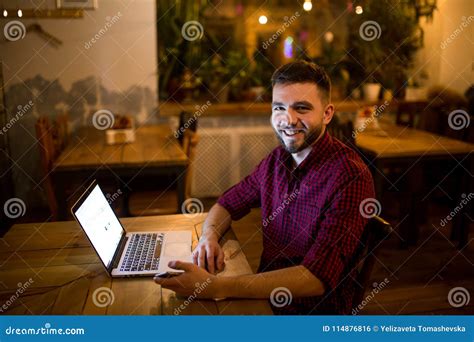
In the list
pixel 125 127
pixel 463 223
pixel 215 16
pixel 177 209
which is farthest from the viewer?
pixel 215 16

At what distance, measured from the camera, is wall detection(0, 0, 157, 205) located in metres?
4.21

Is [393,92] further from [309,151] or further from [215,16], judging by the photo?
[309,151]

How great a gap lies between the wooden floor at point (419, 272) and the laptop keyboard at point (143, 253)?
139 cm

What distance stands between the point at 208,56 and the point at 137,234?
339 centimetres

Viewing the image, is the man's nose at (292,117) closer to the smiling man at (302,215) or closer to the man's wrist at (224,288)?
the smiling man at (302,215)

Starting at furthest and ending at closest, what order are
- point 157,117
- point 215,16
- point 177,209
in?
point 215,16
point 157,117
point 177,209

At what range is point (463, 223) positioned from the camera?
3422 mm

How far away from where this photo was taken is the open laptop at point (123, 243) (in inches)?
54.9

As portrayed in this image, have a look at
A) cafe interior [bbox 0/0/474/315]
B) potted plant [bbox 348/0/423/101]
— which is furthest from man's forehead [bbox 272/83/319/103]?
potted plant [bbox 348/0/423/101]

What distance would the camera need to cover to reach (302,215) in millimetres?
1585

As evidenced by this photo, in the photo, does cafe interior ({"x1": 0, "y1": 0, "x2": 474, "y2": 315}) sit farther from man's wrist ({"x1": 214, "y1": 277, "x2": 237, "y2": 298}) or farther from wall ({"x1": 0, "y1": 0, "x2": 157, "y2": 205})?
man's wrist ({"x1": 214, "y1": 277, "x2": 237, "y2": 298})

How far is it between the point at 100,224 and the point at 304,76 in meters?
0.77

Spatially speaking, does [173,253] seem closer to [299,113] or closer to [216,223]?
[216,223]

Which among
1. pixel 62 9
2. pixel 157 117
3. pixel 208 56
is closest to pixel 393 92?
pixel 208 56
